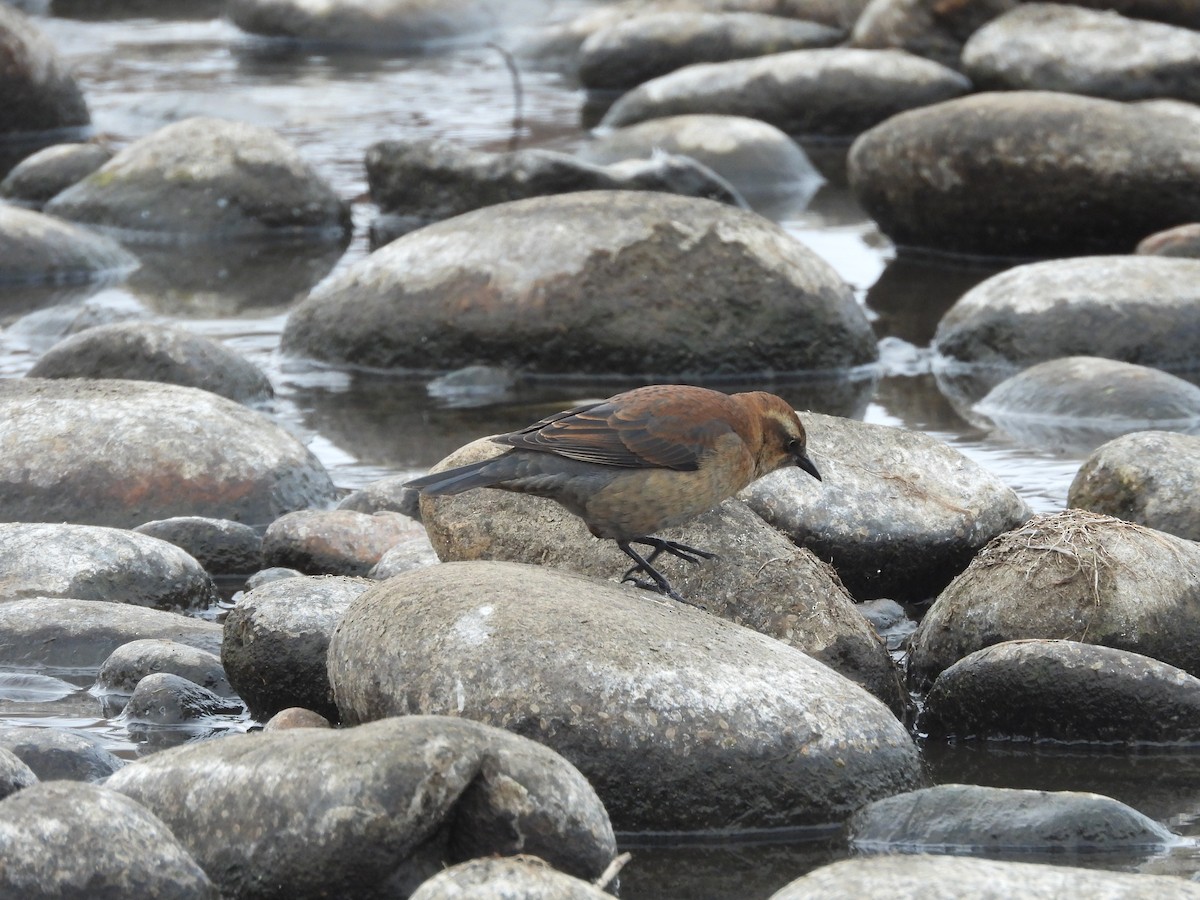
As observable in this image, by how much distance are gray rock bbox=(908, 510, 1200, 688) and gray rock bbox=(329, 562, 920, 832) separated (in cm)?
87

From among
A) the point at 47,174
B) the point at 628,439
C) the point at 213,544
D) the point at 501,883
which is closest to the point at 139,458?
the point at 213,544

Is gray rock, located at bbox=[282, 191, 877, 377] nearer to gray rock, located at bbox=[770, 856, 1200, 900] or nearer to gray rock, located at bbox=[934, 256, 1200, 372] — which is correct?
gray rock, located at bbox=[934, 256, 1200, 372]

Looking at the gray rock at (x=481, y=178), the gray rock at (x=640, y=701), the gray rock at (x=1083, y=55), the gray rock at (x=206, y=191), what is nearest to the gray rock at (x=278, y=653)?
Result: the gray rock at (x=640, y=701)

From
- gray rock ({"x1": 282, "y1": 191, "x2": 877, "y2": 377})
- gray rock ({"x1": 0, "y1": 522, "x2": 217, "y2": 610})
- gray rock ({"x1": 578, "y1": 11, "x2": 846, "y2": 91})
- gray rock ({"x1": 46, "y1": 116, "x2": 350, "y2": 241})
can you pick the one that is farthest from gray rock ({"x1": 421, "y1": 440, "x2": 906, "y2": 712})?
gray rock ({"x1": 578, "y1": 11, "x2": 846, "y2": 91})

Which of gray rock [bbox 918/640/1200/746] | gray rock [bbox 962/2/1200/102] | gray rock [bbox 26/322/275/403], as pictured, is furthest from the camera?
gray rock [bbox 962/2/1200/102]

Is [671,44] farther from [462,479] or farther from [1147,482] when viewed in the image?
[462,479]

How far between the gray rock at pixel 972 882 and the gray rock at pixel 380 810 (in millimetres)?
547

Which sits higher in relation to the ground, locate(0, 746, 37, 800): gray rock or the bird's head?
the bird's head

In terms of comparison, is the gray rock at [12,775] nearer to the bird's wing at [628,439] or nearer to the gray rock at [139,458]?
the bird's wing at [628,439]

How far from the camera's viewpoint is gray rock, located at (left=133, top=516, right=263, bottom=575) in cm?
715

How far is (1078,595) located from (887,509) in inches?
40.6

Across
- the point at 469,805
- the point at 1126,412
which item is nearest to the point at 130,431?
the point at 469,805

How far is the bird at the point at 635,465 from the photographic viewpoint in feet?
18.4

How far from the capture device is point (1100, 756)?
552cm
